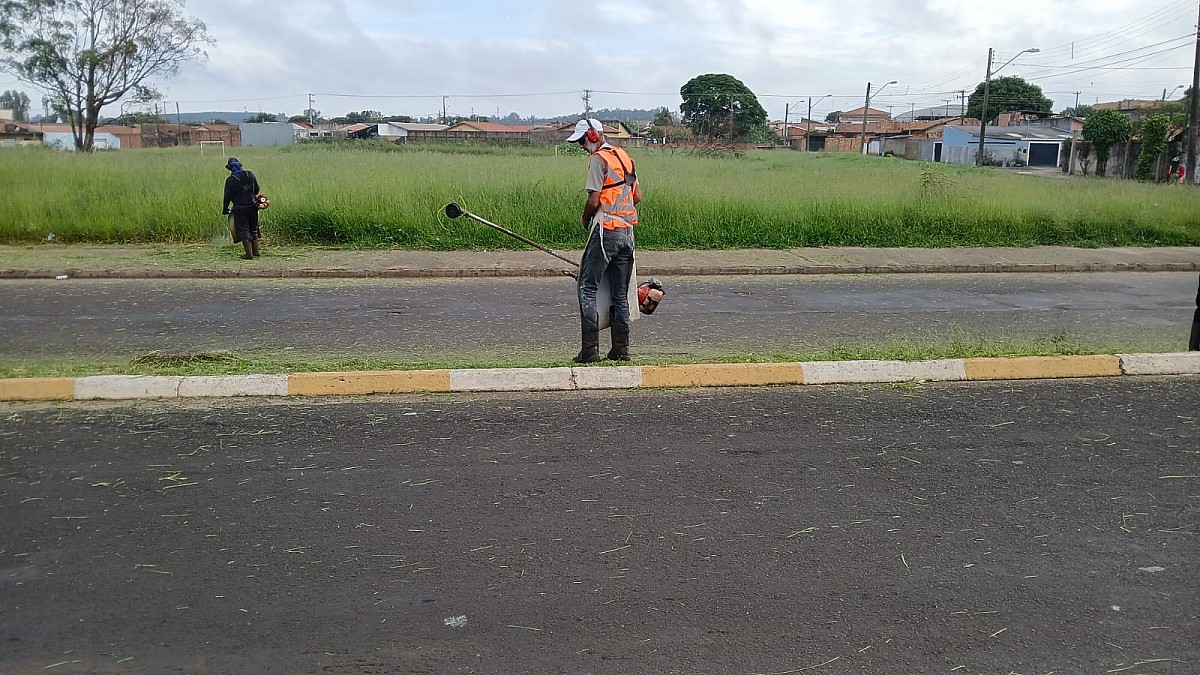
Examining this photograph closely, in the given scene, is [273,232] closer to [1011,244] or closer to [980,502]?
[1011,244]

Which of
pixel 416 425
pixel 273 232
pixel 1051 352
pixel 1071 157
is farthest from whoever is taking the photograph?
pixel 1071 157

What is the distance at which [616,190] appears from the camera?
21.8ft

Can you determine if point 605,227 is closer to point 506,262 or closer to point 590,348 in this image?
point 590,348

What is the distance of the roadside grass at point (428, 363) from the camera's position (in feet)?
21.5

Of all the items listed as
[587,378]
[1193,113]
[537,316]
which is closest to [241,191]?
[537,316]

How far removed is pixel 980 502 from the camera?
14.8ft

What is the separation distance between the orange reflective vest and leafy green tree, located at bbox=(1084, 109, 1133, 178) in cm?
4602

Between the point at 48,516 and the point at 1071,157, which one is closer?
the point at 48,516

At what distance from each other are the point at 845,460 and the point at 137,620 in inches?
133

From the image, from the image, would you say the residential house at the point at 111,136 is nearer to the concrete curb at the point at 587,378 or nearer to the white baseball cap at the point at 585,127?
the concrete curb at the point at 587,378

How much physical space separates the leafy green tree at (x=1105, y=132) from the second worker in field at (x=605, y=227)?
45972mm

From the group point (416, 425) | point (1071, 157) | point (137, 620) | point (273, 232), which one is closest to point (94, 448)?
point (416, 425)

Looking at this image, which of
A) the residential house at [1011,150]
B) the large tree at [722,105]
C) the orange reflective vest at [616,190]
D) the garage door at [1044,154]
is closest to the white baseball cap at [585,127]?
the orange reflective vest at [616,190]

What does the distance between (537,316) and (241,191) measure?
5996 millimetres
